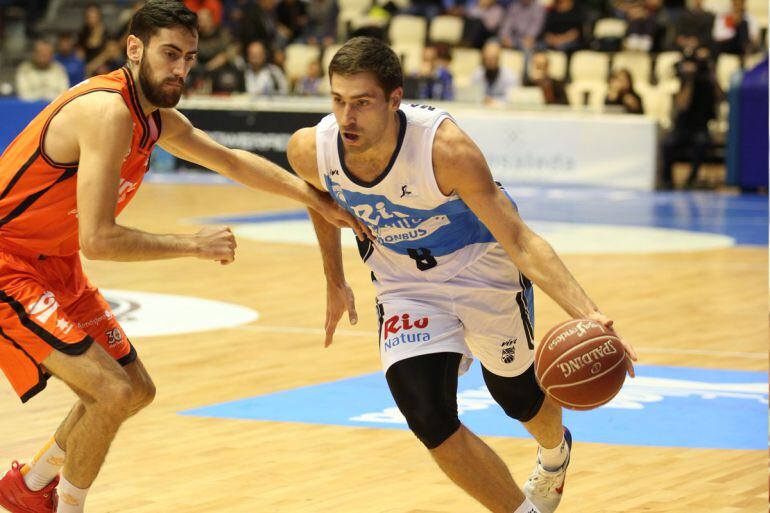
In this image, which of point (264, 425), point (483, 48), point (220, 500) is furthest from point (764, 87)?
point (220, 500)

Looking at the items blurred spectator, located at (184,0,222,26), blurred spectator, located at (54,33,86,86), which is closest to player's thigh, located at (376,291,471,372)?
blurred spectator, located at (54,33,86,86)

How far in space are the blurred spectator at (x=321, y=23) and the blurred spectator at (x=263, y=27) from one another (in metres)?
0.49

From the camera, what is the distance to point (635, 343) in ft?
30.6

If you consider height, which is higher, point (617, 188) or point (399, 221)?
point (399, 221)

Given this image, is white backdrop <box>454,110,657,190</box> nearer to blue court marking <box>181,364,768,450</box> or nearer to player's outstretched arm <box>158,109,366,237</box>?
blue court marking <box>181,364,768,450</box>

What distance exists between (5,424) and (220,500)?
5.89 feet

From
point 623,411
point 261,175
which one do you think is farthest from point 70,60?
point 261,175

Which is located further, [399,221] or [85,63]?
[85,63]

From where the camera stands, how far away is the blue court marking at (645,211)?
1581 centimetres

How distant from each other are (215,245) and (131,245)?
0.31 meters

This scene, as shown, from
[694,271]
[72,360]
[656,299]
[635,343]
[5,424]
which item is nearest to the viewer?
[72,360]

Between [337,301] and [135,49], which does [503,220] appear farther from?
[135,49]

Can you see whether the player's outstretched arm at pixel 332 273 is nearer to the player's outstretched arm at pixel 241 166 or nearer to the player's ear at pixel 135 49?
the player's outstretched arm at pixel 241 166

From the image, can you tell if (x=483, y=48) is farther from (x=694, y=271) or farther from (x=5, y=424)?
(x=5, y=424)
